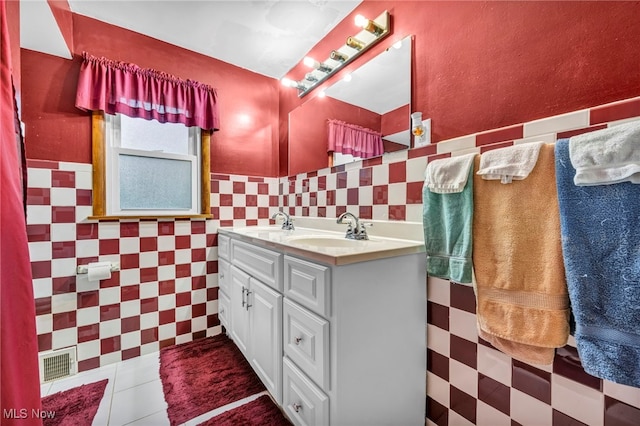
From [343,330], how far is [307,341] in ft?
0.54

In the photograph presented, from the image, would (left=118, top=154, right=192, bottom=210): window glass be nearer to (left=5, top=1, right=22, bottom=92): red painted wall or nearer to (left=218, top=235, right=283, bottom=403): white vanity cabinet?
(left=218, top=235, right=283, bottom=403): white vanity cabinet

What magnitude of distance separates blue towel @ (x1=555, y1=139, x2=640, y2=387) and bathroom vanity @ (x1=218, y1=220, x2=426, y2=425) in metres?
0.46

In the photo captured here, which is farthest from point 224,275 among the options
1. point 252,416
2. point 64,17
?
point 64,17

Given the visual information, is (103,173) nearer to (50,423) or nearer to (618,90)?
(50,423)

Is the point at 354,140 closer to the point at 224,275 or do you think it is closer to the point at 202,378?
the point at 224,275

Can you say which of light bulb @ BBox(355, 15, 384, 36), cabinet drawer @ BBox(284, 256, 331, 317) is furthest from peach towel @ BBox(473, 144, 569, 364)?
light bulb @ BBox(355, 15, 384, 36)

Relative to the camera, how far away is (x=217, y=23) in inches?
63.3

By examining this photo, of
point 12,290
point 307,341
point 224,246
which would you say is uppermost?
point 12,290

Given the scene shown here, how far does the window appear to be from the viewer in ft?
5.12

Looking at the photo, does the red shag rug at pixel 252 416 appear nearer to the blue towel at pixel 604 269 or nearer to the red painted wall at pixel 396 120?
the blue towel at pixel 604 269

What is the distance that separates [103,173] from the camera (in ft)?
5.08

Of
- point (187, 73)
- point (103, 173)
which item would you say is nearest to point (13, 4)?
point (103, 173)

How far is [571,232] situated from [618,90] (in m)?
0.42

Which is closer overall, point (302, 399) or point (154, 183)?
point (302, 399)
